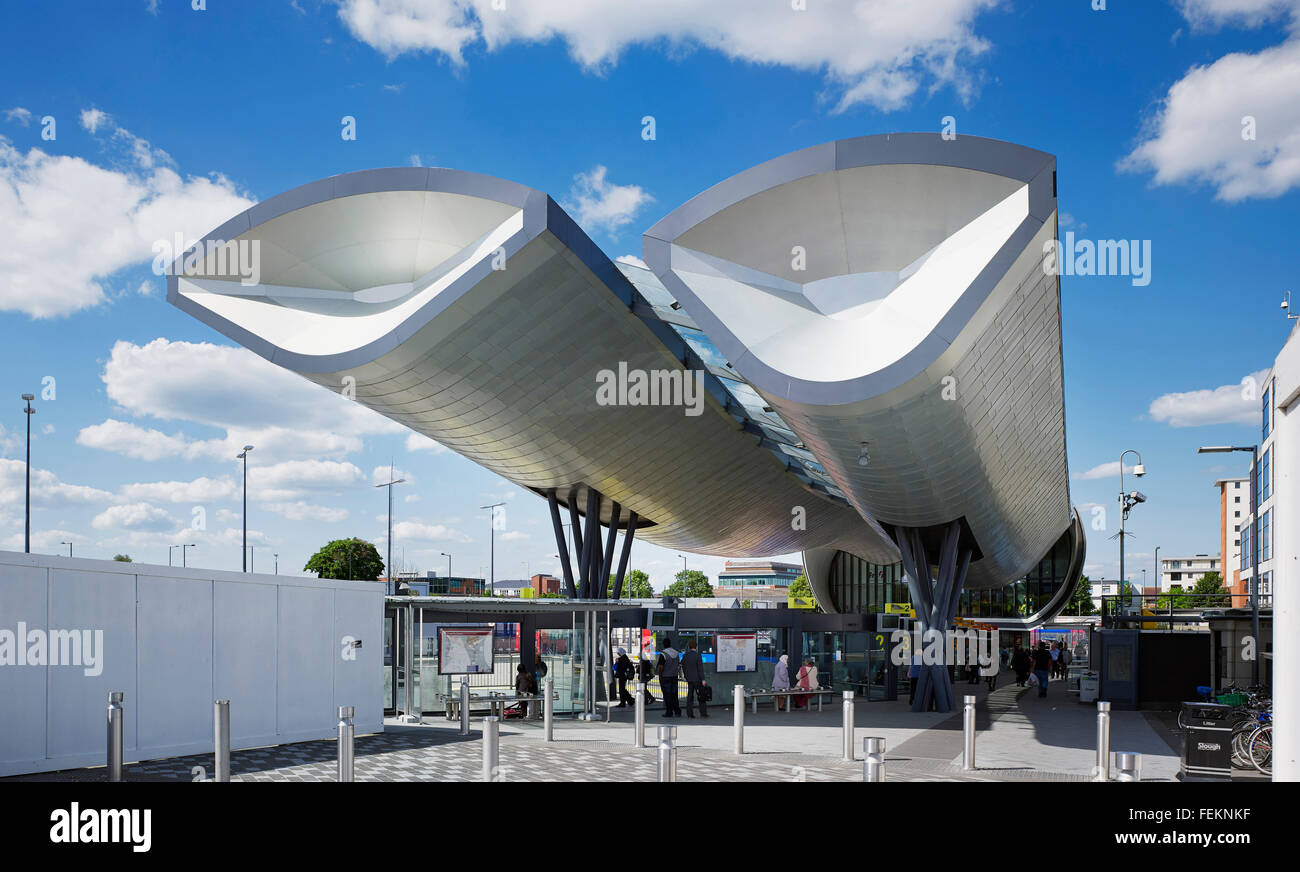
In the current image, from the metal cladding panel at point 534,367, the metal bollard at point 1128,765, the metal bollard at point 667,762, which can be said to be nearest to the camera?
the metal bollard at point 1128,765

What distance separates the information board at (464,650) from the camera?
19.5 meters

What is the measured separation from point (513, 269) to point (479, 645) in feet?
25.5

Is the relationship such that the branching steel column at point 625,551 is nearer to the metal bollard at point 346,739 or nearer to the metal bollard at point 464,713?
the metal bollard at point 464,713

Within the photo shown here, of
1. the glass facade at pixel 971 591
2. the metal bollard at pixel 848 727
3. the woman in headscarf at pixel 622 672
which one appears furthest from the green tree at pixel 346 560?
the metal bollard at pixel 848 727

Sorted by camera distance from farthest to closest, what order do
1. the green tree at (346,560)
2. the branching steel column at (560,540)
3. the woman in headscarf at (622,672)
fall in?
1. the green tree at (346,560)
2. the branching steel column at (560,540)
3. the woman in headscarf at (622,672)

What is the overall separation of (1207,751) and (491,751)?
9327 mm

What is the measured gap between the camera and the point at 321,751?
1448 centimetres

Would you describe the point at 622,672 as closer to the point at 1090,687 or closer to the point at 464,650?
the point at 464,650

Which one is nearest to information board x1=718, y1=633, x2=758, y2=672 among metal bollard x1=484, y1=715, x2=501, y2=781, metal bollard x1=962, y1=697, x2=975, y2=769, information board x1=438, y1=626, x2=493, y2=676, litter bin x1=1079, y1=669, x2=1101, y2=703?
information board x1=438, y1=626, x2=493, y2=676

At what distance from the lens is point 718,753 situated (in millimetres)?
14820

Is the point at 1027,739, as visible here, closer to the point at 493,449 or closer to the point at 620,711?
the point at 620,711

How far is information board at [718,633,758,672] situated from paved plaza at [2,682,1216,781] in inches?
64.0

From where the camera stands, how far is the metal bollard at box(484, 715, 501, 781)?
24.8 feet

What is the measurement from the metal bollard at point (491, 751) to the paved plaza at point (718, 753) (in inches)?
42.5
